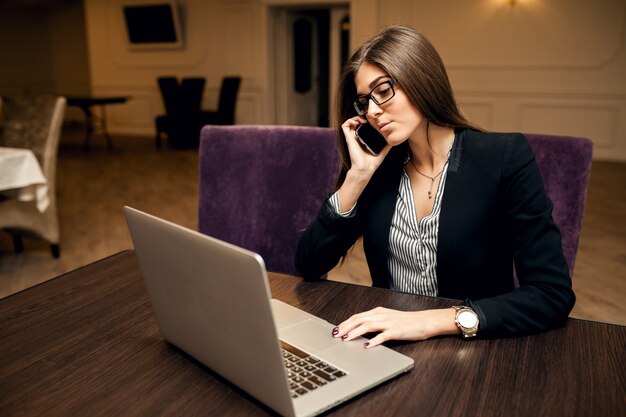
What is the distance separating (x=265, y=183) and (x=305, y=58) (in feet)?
25.9

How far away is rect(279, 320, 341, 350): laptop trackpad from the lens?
844 millimetres

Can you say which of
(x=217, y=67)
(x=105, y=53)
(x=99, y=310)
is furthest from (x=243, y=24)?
(x=99, y=310)

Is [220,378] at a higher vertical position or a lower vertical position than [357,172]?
lower

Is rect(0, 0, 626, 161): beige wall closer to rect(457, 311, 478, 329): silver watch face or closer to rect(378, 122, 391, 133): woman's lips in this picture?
rect(378, 122, 391, 133): woman's lips

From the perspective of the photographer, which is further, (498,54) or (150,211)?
(498,54)

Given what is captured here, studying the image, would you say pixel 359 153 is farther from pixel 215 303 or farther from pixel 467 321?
pixel 215 303

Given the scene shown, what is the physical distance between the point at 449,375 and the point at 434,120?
619mm

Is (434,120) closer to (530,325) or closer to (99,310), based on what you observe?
(530,325)

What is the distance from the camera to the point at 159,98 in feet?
31.2

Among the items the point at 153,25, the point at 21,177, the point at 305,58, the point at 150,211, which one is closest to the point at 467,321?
the point at 21,177

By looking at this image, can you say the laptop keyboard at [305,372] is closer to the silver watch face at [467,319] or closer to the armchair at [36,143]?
the silver watch face at [467,319]

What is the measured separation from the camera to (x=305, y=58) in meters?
9.15

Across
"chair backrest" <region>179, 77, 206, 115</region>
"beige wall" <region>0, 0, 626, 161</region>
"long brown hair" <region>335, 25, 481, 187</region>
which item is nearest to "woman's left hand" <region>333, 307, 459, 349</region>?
"long brown hair" <region>335, 25, 481, 187</region>

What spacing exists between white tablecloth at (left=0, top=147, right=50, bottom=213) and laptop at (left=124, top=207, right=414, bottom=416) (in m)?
2.50
